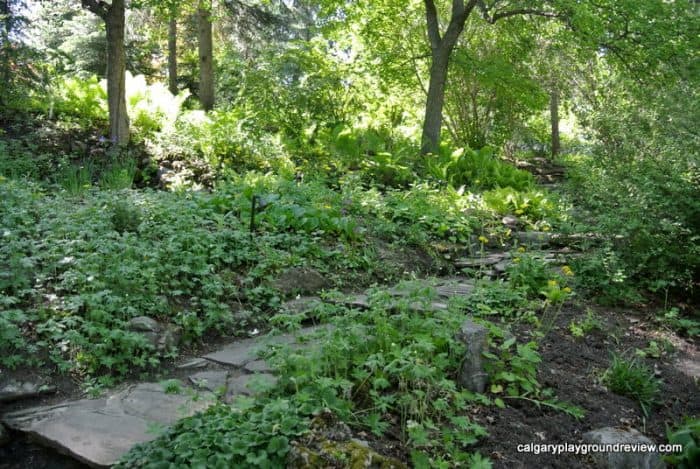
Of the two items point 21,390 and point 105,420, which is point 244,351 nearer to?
point 105,420

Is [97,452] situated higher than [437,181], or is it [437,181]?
[437,181]

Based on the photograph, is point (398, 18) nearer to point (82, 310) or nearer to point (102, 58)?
point (102, 58)

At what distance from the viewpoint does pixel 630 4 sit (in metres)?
8.90

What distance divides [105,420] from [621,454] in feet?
8.38

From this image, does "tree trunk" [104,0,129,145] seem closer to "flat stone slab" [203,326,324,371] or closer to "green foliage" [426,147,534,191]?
→ "green foliage" [426,147,534,191]

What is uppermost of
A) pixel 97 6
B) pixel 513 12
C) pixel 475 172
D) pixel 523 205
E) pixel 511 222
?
pixel 513 12

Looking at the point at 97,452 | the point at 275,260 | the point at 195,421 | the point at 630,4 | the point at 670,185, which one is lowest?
the point at 97,452

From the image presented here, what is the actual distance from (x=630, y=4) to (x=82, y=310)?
858cm

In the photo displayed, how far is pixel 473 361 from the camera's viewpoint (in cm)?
335

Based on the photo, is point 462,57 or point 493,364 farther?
point 462,57

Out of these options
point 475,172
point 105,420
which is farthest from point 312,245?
point 475,172

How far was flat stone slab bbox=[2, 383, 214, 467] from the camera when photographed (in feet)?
9.17

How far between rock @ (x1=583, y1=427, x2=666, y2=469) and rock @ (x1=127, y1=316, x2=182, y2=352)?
263cm

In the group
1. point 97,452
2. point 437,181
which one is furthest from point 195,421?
point 437,181
